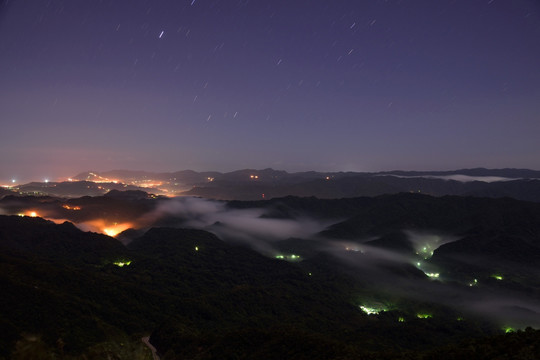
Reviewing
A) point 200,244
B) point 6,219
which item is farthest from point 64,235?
point 200,244

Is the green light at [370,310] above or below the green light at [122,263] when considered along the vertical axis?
below

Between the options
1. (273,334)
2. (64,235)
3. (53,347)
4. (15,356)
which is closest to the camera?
(15,356)

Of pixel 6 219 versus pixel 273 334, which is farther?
pixel 6 219

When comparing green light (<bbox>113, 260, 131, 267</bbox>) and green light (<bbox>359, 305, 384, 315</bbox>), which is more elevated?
green light (<bbox>113, 260, 131, 267</bbox>)

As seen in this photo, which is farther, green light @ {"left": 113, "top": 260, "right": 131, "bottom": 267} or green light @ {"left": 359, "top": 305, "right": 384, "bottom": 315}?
green light @ {"left": 113, "top": 260, "right": 131, "bottom": 267}

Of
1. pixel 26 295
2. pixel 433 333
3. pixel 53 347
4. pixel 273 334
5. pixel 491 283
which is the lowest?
pixel 491 283

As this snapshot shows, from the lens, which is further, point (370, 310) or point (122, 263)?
point (122, 263)

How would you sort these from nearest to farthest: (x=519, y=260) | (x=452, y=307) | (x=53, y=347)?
(x=53, y=347) → (x=452, y=307) → (x=519, y=260)

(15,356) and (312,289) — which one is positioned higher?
(15,356)

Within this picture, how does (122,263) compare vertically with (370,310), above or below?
above

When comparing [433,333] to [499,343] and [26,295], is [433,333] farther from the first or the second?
[26,295]

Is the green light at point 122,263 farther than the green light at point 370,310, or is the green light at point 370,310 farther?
the green light at point 122,263
